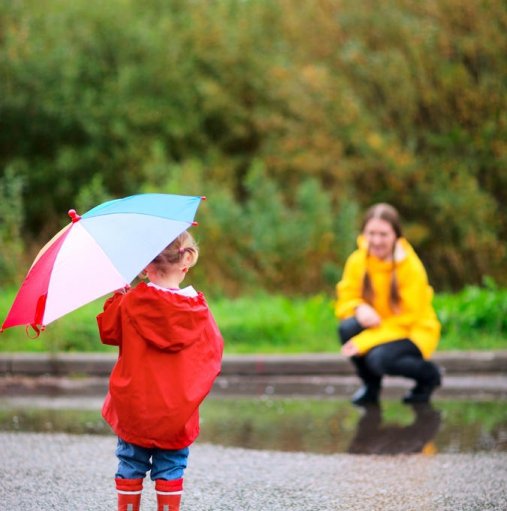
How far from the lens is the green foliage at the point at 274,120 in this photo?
1412cm

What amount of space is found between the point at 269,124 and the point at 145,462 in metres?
15.0

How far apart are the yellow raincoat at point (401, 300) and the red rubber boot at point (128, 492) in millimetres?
3907

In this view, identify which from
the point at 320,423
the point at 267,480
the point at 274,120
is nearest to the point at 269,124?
the point at 274,120

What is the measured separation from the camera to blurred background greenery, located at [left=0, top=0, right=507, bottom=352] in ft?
45.7

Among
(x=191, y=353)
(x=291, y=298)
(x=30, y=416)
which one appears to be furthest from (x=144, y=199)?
(x=291, y=298)

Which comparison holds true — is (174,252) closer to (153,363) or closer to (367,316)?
(153,363)

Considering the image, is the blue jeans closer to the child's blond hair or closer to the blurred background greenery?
the child's blond hair

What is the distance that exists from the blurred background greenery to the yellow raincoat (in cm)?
424

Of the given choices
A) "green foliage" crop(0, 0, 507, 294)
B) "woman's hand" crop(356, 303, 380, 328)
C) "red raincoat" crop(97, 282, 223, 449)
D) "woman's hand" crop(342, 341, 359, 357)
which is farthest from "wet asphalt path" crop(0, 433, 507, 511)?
"green foliage" crop(0, 0, 507, 294)

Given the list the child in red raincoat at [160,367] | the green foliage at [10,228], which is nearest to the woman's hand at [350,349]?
the child in red raincoat at [160,367]

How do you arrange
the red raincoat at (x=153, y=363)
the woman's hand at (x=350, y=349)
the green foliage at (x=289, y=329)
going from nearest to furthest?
1. the red raincoat at (x=153, y=363)
2. the woman's hand at (x=350, y=349)
3. the green foliage at (x=289, y=329)

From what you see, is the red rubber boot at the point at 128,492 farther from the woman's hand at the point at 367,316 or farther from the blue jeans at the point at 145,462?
the woman's hand at the point at 367,316

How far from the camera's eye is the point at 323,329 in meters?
10.8

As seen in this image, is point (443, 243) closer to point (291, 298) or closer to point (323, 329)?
point (291, 298)
